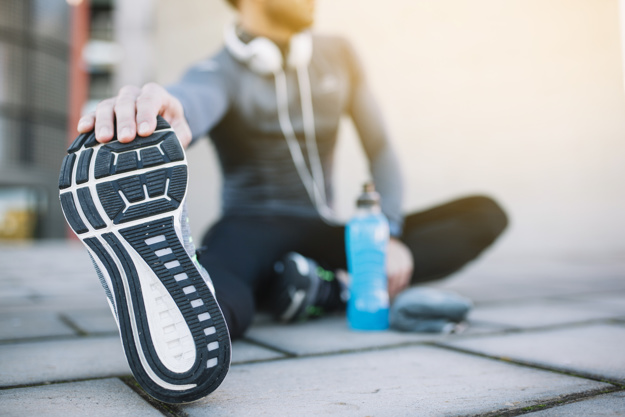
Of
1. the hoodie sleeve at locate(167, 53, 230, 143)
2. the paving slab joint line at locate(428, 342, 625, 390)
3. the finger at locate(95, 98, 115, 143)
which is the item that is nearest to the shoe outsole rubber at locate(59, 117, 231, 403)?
the finger at locate(95, 98, 115, 143)

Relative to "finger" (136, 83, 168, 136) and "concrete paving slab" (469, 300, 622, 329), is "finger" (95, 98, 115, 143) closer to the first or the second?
"finger" (136, 83, 168, 136)

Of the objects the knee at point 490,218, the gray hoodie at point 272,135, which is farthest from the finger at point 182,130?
the knee at point 490,218

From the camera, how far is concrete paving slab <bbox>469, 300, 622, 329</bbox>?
1.56 m

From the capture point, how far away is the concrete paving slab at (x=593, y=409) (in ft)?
2.40

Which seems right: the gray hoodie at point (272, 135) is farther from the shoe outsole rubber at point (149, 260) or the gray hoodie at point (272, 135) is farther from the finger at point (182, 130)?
the shoe outsole rubber at point (149, 260)

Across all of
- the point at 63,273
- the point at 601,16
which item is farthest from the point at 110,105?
the point at 601,16

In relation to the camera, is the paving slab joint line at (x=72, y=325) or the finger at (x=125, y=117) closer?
the finger at (x=125, y=117)

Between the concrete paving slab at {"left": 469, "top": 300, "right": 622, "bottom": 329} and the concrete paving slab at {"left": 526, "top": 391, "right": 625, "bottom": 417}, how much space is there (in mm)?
677

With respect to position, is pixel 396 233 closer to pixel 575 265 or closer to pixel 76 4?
pixel 575 265

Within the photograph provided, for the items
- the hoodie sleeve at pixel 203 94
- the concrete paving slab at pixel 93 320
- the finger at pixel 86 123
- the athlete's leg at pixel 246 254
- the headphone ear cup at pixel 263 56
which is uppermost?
the headphone ear cup at pixel 263 56

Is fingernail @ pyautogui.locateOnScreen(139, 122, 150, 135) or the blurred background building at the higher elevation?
the blurred background building

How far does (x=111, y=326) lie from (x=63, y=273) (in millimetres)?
2244

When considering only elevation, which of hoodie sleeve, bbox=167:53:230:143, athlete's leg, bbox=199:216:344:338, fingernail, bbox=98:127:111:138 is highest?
hoodie sleeve, bbox=167:53:230:143

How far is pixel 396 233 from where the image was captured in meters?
1.68
